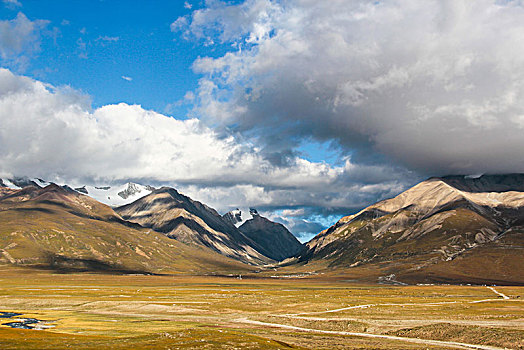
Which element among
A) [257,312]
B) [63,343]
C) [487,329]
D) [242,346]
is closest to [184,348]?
[242,346]

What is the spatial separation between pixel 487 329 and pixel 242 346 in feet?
155

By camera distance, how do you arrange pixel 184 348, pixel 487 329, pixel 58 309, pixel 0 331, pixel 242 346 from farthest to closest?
1. pixel 58 309
2. pixel 487 329
3. pixel 0 331
4. pixel 242 346
5. pixel 184 348

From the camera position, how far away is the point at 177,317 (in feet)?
356

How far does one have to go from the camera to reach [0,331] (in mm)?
65875

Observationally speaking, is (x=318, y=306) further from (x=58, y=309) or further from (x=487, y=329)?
(x=58, y=309)

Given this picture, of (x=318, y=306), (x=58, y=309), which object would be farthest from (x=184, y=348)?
(x=58, y=309)

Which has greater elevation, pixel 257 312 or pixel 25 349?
pixel 25 349

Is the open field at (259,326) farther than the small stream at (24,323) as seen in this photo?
No

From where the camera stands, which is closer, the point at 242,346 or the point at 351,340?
the point at 242,346

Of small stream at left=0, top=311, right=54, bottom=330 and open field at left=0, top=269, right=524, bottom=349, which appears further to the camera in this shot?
small stream at left=0, top=311, right=54, bottom=330

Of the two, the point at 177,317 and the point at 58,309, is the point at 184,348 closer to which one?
the point at 177,317

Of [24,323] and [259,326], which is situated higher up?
[24,323]

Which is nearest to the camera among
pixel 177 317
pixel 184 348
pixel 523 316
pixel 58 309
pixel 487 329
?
pixel 184 348

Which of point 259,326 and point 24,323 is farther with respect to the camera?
point 24,323
